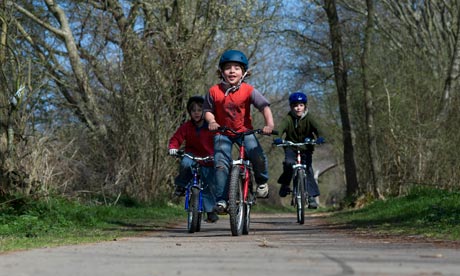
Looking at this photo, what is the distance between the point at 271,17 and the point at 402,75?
5583 mm

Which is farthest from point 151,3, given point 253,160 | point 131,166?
point 253,160

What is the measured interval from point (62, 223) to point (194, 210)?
6.60 feet

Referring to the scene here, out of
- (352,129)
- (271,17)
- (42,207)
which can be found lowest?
(42,207)

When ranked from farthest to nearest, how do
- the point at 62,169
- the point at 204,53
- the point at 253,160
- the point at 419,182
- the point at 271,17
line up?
the point at 271,17 → the point at 204,53 → the point at 419,182 → the point at 62,169 → the point at 253,160

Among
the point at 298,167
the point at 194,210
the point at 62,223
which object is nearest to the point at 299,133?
the point at 298,167

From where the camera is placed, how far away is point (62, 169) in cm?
1780

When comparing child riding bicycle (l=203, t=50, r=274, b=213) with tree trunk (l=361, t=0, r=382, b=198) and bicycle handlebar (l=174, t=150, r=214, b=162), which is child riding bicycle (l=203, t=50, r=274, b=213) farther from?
tree trunk (l=361, t=0, r=382, b=198)

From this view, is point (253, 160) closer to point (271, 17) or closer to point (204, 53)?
point (204, 53)

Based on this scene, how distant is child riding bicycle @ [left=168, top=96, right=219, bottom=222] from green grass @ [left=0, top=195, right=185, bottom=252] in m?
0.94

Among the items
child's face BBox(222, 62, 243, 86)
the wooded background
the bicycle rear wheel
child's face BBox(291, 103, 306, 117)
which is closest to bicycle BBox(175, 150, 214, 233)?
the bicycle rear wheel

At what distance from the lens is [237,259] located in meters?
6.73

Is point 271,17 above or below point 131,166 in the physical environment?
above

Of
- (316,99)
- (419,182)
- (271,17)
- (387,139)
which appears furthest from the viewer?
(316,99)

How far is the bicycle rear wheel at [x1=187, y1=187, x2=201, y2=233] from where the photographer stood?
12117 mm
